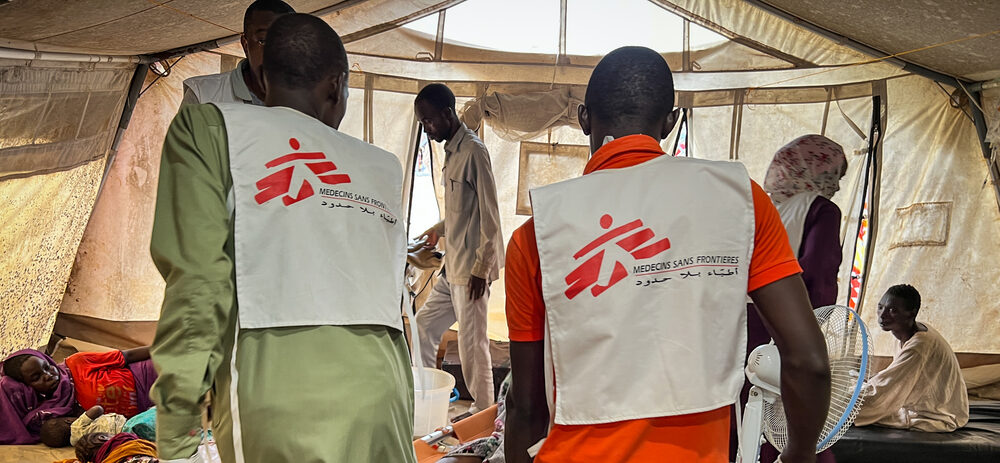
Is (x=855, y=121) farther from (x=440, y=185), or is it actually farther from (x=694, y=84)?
(x=440, y=185)

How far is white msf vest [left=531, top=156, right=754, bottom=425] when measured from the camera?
1.27 m

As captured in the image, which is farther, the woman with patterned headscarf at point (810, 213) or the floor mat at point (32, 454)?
the floor mat at point (32, 454)

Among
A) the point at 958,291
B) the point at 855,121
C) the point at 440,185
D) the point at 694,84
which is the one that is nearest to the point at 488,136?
the point at 440,185

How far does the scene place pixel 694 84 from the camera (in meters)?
6.28

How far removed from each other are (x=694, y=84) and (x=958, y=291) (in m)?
2.55

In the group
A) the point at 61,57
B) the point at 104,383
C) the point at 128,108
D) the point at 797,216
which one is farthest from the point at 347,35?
the point at 797,216

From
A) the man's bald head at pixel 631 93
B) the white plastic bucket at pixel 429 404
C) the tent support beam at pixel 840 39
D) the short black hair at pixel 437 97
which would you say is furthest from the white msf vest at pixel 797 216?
the tent support beam at pixel 840 39

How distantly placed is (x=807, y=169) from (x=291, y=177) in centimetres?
222

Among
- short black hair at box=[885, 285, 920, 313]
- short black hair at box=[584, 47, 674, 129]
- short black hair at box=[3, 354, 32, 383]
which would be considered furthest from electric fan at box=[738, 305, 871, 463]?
short black hair at box=[3, 354, 32, 383]

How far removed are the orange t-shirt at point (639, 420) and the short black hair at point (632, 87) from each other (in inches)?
2.5

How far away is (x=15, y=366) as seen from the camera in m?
4.29

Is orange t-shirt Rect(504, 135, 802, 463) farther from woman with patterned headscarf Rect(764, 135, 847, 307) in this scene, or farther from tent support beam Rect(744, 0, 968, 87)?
tent support beam Rect(744, 0, 968, 87)

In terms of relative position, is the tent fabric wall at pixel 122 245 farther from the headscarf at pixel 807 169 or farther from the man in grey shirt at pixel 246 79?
the headscarf at pixel 807 169

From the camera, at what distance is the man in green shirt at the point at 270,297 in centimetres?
129
